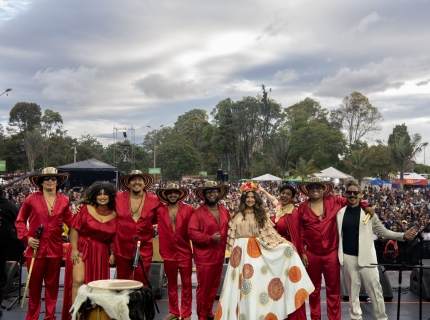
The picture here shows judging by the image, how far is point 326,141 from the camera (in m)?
51.1

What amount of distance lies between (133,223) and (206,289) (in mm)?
1182

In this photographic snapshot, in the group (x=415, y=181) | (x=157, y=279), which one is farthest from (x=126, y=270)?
(x=415, y=181)

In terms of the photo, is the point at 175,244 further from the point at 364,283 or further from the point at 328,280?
the point at 364,283

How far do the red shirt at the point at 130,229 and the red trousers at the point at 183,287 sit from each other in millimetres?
359

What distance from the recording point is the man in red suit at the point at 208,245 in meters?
5.55

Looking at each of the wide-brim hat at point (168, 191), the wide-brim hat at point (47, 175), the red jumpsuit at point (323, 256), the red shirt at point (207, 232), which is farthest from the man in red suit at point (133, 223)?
the red jumpsuit at point (323, 256)

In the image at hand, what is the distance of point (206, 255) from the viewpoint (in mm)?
5598

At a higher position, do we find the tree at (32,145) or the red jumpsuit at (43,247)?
the tree at (32,145)

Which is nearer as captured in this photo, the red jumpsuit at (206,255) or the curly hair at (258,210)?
the curly hair at (258,210)

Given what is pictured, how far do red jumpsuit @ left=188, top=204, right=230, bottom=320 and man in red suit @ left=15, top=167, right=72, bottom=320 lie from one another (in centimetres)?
157

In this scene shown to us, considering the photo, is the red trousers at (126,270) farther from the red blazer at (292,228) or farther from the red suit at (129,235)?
the red blazer at (292,228)

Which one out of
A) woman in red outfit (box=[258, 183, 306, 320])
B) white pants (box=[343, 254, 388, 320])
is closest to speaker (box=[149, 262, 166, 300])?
woman in red outfit (box=[258, 183, 306, 320])

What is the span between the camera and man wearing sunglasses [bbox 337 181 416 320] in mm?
5293

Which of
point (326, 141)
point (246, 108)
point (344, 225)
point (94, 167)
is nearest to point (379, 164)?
point (326, 141)
